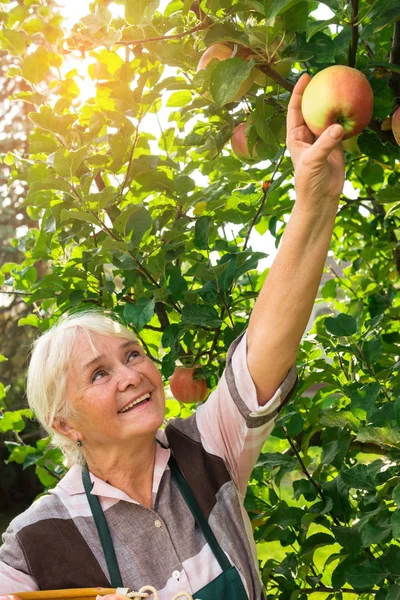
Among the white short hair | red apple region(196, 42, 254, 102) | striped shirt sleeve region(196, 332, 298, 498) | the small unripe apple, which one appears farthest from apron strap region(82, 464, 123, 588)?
the small unripe apple

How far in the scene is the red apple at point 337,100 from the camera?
45.3 inches

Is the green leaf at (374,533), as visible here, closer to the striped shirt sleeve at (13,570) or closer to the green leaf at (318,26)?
the striped shirt sleeve at (13,570)

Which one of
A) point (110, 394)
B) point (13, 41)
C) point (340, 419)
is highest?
point (13, 41)

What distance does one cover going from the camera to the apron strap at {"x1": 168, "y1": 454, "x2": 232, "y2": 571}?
1.40 m

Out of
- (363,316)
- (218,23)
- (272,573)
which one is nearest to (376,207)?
(363,316)

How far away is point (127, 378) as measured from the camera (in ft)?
4.85

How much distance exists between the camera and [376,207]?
2.64 metres

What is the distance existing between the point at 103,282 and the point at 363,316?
943 millimetres

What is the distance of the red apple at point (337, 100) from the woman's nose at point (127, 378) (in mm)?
571

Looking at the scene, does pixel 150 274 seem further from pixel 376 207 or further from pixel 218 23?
pixel 376 207

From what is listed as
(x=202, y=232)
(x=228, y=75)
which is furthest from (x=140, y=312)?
(x=228, y=75)

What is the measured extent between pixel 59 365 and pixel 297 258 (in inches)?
21.9

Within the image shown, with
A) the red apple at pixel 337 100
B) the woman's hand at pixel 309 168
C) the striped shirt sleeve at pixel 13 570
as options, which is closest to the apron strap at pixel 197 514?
the striped shirt sleeve at pixel 13 570

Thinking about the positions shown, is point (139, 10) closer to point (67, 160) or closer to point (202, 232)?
point (67, 160)
